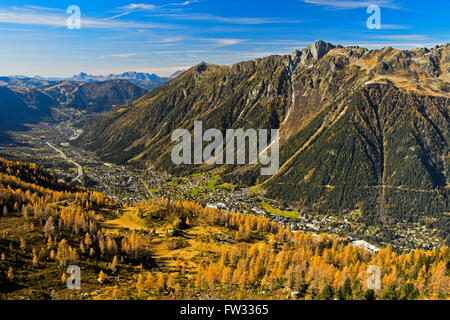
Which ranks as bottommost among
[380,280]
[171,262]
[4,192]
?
[171,262]

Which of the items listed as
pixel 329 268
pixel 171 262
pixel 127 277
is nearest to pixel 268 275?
pixel 329 268

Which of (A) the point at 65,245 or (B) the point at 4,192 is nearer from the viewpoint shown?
(A) the point at 65,245

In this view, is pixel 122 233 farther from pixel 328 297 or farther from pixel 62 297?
pixel 328 297

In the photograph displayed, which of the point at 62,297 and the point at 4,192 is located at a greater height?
the point at 4,192

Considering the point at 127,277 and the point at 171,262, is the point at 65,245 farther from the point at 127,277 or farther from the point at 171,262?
the point at 171,262
